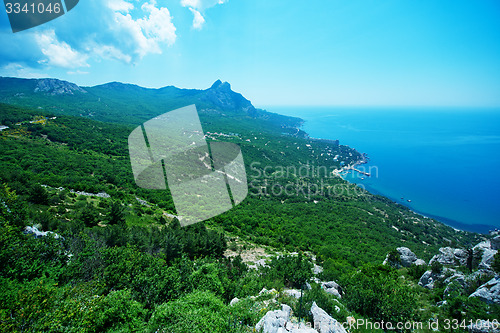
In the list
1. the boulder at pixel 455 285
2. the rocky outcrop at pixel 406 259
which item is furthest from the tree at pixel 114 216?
the rocky outcrop at pixel 406 259

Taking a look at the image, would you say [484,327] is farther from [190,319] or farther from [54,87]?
[54,87]

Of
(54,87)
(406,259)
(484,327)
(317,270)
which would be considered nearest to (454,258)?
(406,259)

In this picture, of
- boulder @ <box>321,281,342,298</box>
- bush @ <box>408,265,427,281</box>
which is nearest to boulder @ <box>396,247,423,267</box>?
bush @ <box>408,265,427,281</box>

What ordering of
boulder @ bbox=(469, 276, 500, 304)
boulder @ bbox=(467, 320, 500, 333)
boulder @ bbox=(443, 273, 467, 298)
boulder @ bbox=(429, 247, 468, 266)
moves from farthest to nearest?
boulder @ bbox=(429, 247, 468, 266)
boulder @ bbox=(443, 273, 467, 298)
boulder @ bbox=(469, 276, 500, 304)
boulder @ bbox=(467, 320, 500, 333)

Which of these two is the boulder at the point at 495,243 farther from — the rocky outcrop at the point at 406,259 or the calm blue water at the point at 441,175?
the calm blue water at the point at 441,175

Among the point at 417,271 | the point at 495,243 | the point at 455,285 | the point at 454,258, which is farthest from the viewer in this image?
the point at 417,271

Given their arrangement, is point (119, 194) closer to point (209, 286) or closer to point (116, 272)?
point (116, 272)

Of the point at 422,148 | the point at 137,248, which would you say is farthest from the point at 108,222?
the point at 422,148

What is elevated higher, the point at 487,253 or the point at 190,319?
the point at 190,319

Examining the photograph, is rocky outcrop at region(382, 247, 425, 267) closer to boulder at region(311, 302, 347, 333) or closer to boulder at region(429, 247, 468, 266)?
boulder at region(429, 247, 468, 266)
